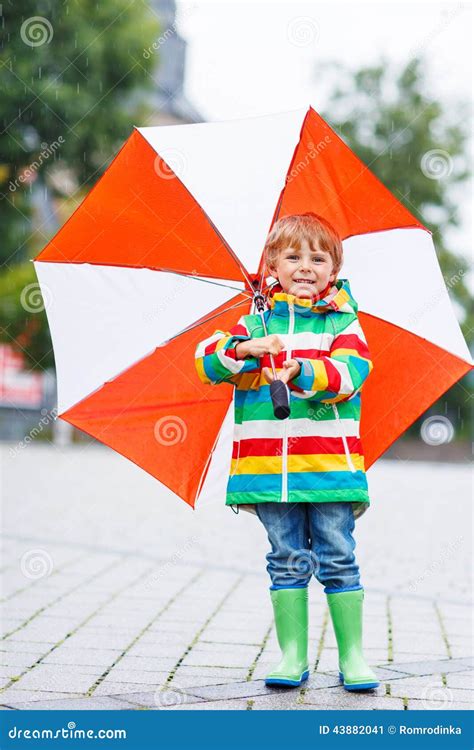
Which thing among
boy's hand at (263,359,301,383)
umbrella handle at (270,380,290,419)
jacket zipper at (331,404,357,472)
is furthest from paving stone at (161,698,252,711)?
boy's hand at (263,359,301,383)

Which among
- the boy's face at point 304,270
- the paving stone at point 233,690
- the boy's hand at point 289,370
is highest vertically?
the boy's face at point 304,270

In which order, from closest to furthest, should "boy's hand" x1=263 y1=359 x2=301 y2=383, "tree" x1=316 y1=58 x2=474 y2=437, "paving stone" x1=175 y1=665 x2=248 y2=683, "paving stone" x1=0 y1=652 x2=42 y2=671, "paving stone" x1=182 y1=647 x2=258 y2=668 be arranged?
"boy's hand" x1=263 y1=359 x2=301 y2=383 → "paving stone" x1=175 y1=665 x2=248 y2=683 → "paving stone" x1=0 y1=652 x2=42 y2=671 → "paving stone" x1=182 y1=647 x2=258 y2=668 → "tree" x1=316 y1=58 x2=474 y2=437

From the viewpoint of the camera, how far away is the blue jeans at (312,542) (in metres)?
4.13

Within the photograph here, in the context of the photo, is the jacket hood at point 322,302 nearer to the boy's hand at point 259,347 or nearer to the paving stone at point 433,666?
the boy's hand at point 259,347

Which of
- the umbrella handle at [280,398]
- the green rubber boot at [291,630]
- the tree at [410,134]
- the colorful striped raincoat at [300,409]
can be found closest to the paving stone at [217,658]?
the green rubber boot at [291,630]

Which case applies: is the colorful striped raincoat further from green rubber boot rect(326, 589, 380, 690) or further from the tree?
the tree

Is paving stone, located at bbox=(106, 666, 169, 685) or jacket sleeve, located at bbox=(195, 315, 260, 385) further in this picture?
paving stone, located at bbox=(106, 666, 169, 685)

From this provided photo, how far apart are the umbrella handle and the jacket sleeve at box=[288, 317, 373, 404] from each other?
0.13 metres

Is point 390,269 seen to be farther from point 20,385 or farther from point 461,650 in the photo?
point 20,385

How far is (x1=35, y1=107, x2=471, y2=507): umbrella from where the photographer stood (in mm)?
4285

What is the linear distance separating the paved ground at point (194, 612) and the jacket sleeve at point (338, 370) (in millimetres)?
1103

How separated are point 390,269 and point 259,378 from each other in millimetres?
774

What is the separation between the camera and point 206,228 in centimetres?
435

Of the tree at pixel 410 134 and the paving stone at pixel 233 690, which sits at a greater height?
the tree at pixel 410 134
